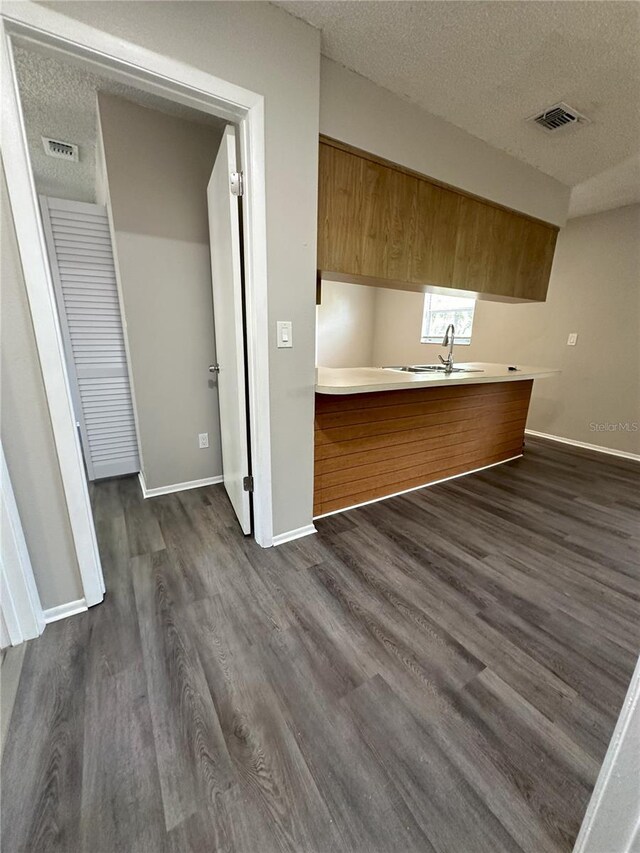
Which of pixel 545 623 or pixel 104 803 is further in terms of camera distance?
pixel 545 623

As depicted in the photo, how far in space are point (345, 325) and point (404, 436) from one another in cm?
428

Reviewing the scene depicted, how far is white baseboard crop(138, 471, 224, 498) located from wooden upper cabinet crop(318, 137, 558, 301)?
178cm

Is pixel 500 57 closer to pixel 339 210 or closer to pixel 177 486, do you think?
pixel 339 210

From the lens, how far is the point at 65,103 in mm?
2025

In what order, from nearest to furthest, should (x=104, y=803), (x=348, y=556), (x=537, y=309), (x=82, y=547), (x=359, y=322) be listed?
(x=104, y=803)
(x=82, y=547)
(x=348, y=556)
(x=537, y=309)
(x=359, y=322)

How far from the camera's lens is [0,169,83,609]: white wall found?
3.71 ft

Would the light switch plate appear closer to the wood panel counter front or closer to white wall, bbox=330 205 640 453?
the wood panel counter front

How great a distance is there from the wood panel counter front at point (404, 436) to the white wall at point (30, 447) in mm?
1276

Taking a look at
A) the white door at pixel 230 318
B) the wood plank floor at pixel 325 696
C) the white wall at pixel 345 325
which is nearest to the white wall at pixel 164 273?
the white door at pixel 230 318

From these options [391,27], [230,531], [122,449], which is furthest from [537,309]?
[122,449]

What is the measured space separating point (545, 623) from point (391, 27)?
2.71 metres

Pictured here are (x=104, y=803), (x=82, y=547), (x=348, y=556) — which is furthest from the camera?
(x=348, y=556)

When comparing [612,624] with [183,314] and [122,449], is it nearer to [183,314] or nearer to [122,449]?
[183,314]

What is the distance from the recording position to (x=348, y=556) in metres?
1.84
